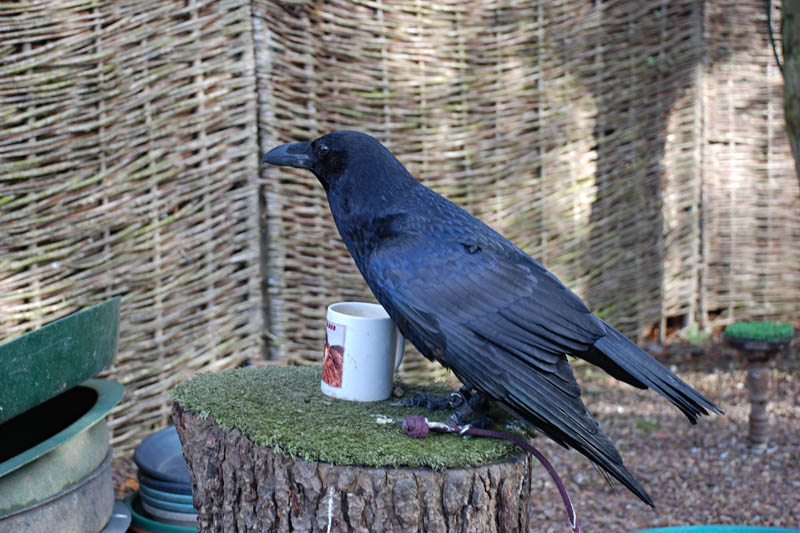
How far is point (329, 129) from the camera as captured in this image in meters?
4.53

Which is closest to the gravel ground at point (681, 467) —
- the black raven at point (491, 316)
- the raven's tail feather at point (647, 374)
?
the raven's tail feather at point (647, 374)

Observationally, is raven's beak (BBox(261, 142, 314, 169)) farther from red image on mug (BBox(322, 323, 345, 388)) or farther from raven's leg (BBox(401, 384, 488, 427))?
raven's leg (BBox(401, 384, 488, 427))

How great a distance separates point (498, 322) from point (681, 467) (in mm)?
2969

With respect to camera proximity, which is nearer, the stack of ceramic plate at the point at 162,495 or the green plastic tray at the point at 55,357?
the green plastic tray at the point at 55,357

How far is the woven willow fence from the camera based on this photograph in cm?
360

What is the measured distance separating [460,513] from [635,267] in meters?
4.82

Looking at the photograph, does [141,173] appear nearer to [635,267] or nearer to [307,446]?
[307,446]

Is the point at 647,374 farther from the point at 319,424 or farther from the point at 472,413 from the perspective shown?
the point at 319,424

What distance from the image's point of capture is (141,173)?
3.81 meters

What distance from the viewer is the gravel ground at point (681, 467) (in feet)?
12.7

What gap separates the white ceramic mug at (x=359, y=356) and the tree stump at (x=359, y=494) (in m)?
0.31

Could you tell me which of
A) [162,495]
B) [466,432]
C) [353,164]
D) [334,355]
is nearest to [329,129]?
[353,164]

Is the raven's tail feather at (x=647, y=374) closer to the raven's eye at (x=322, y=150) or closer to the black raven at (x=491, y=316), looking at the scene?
the black raven at (x=491, y=316)

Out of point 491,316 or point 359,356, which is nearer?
point 491,316
